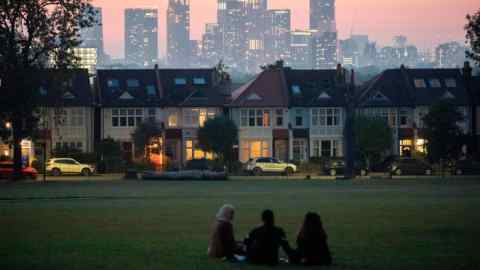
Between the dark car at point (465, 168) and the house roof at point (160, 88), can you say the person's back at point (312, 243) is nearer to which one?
the dark car at point (465, 168)

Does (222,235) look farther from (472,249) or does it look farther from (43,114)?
(43,114)

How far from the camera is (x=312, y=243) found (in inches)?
822

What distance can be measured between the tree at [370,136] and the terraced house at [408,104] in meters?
9.45

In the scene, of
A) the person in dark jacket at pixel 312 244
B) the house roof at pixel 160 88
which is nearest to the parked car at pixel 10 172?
the house roof at pixel 160 88

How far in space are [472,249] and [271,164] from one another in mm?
62605

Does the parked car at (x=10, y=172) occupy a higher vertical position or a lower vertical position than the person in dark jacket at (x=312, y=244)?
higher

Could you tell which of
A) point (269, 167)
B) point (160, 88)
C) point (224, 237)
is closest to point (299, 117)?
point (160, 88)

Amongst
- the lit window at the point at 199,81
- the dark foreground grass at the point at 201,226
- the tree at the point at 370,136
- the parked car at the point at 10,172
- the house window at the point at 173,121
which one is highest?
the lit window at the point at 199,81

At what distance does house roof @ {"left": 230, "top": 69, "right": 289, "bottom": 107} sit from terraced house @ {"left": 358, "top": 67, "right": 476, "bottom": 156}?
820 cm

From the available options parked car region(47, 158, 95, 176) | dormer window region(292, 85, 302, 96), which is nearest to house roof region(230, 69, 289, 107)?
dormer window region(292, 85, 302, 96)

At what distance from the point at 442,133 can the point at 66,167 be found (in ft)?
100

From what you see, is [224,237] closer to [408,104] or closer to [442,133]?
[442,133]

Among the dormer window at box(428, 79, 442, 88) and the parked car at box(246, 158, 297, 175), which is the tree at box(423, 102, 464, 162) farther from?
the dormer window at box(428, 79, 442, 88)

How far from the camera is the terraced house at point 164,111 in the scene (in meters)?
107
